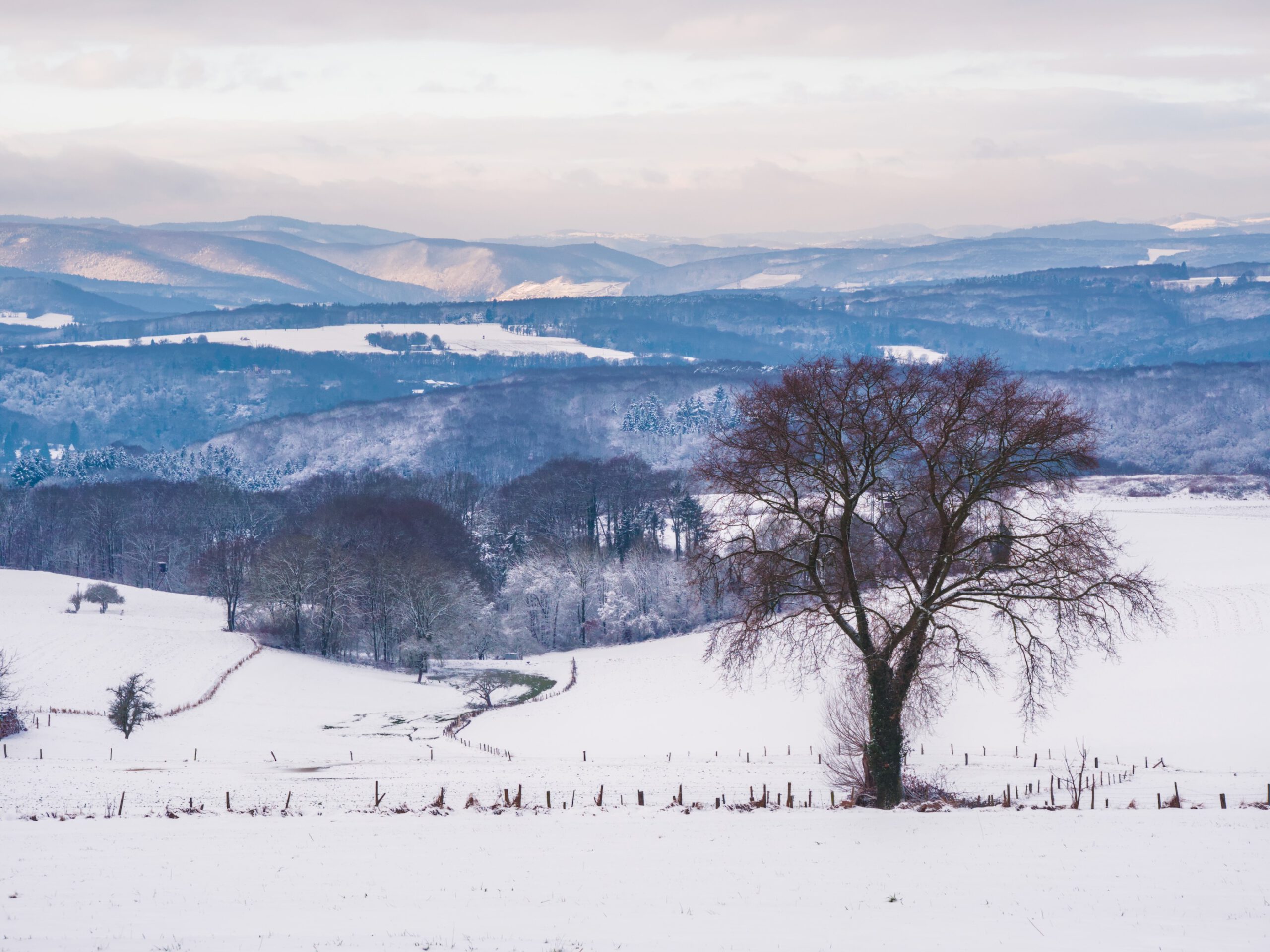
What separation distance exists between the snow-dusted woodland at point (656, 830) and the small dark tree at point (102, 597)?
105 ft

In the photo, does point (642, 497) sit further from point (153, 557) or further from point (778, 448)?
point (778, 448)

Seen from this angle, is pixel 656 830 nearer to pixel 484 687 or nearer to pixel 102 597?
pixel 484 687

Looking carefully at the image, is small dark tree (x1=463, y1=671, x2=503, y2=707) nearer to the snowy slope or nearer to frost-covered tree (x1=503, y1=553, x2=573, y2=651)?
the snowy slope

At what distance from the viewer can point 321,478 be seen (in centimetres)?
17712

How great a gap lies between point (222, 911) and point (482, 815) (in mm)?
9159

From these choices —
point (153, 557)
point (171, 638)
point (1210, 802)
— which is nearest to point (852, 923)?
point (1210, 802)

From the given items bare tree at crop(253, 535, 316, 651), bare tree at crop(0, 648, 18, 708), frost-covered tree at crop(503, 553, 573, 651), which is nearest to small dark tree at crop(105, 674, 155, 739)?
bare tree at crop(0, 648, 18, 708)

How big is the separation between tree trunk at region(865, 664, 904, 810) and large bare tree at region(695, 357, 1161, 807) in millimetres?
34

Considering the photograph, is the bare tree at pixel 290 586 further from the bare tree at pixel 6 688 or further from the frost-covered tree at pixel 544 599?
the bare tree at pixel 6 688

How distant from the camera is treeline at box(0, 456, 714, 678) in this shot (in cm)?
8812

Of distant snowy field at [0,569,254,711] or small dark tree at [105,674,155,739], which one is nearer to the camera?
small dark tree at [105,674,155,739]

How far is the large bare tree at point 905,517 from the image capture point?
24953 mm

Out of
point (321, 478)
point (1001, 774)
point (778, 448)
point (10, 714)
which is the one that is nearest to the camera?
point (778, 448)

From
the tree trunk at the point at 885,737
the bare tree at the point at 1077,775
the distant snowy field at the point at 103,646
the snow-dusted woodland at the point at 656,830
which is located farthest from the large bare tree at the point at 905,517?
the distant snowy field at the point at 103,646
